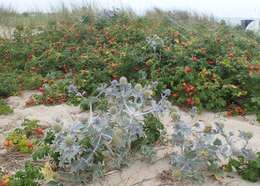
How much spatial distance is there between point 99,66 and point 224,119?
2532mm

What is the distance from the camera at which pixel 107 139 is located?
→ 360 centimetres

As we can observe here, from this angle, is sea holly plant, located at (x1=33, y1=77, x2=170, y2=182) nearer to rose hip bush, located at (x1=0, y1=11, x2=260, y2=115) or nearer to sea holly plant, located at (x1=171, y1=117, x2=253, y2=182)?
sea holly plant, located at (x1=171, y1=117, x2=253, y2=182)

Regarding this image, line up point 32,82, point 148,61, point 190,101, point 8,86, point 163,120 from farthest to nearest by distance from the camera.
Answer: point 32,82 < point 8,86 < point 148,61 < point 190,101 < point 163,120

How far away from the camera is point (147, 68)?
659 centimetres

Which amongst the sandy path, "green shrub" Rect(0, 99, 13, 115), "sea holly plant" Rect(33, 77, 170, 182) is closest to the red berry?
the sandy path

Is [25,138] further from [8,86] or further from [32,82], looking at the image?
[32,82]

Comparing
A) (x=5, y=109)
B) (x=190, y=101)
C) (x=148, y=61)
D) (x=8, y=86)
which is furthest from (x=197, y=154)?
(x=8, y=86)

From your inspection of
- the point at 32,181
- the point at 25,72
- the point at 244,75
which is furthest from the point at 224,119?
the point at 25,72

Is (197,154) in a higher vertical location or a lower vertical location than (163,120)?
higher

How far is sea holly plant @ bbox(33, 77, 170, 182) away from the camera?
3.55 metres

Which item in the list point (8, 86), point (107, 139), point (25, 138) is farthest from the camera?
point (8, 86)

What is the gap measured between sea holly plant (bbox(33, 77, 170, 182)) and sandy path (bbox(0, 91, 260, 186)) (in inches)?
4.4

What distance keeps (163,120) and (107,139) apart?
5.73ft

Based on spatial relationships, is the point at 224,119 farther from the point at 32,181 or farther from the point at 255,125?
the point at 32,181
